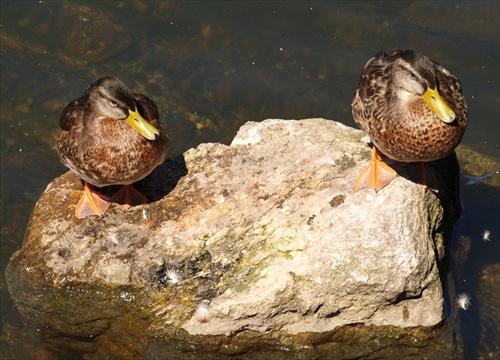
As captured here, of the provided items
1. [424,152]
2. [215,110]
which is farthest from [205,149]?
[215,110]

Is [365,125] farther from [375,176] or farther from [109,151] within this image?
[109,151]

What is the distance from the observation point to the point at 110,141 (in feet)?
16.2

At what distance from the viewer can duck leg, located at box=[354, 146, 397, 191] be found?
459 centimetres

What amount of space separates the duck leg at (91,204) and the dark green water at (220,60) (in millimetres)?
1794

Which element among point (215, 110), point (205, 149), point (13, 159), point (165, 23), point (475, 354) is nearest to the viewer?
point (475, 354)

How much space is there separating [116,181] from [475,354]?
10.7 feet

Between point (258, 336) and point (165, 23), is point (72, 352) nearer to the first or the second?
point (258, 336)

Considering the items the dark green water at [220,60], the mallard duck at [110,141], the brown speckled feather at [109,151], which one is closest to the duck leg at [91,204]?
the mallard duck at [110,141]

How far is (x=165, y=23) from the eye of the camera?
898cm

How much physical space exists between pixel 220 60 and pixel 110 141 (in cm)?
387

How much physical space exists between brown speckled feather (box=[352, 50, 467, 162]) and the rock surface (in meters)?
0.29

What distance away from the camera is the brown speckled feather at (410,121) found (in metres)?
4.50

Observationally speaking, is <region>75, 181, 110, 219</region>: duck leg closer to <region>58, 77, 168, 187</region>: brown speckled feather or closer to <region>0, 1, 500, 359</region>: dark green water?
<region>58, 77, 168, 187</region>: brown speckled feather

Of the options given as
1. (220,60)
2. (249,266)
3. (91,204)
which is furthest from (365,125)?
(220,60)
